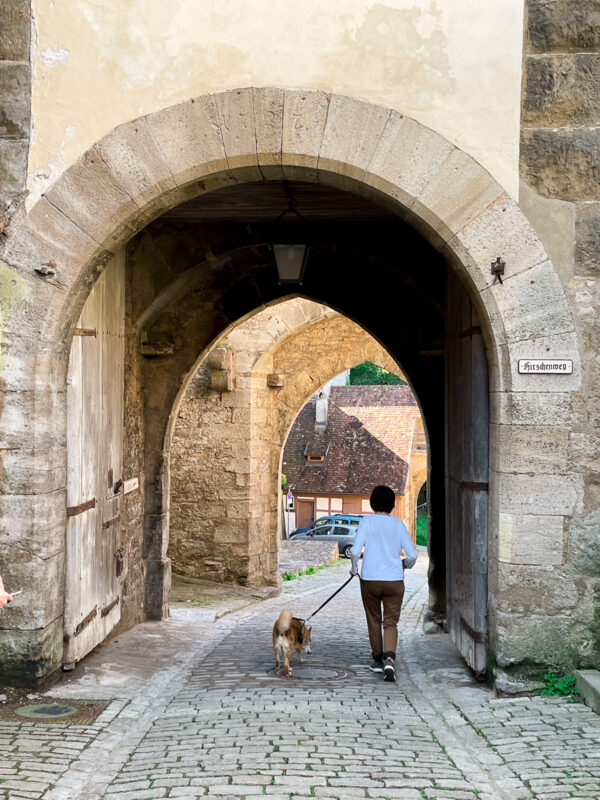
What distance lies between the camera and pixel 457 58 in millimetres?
5062

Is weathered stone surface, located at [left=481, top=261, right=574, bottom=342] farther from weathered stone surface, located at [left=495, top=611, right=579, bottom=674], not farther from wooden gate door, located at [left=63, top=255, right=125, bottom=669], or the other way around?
wooden gate door, located at [left=63, top=255, right=125, bottom=669]

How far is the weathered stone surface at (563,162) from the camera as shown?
502cm

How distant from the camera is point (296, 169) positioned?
5262 millimetres

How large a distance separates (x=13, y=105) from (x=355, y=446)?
1031 inches

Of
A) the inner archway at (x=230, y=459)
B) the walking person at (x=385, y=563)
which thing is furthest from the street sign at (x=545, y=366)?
the inner archway at (x=230, y=459)

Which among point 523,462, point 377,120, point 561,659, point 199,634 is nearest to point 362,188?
point 377,120

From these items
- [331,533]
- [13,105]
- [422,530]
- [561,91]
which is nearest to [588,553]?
[561,91]

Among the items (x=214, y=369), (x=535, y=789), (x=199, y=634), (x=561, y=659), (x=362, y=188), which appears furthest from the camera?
(x=214, y=369)

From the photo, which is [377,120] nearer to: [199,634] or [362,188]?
[362,188]

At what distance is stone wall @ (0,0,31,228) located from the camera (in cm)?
507

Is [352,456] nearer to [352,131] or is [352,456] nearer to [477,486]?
[477,486]

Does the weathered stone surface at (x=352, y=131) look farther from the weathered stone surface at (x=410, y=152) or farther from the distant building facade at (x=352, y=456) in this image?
the distant building facade at (x=352, y=456)

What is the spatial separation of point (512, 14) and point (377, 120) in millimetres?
910

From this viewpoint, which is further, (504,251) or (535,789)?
(504,251)
